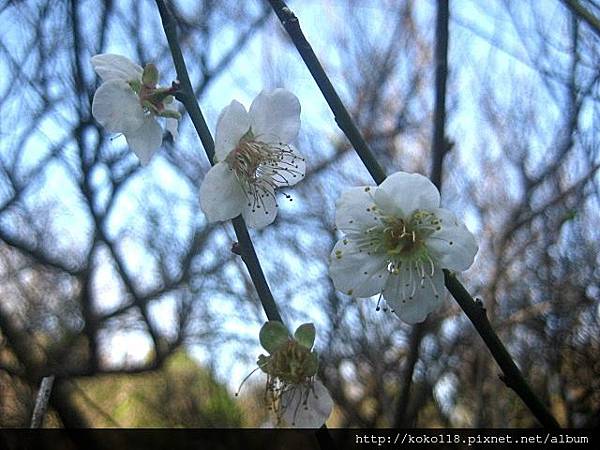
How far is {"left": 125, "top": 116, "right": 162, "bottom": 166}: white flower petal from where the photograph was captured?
0.40m

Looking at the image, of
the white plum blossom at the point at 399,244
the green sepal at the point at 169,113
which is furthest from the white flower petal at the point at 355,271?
the green sepal at the point at 169,113

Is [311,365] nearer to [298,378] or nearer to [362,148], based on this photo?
[298,378]

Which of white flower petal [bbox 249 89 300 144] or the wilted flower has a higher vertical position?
white flower petal [bbox 249 89 300 144]

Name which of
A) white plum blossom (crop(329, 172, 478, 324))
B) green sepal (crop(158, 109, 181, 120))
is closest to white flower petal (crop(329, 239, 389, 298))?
white plum blossom (crop(329, 172, 478, 324))

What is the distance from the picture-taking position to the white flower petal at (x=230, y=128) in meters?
0.36

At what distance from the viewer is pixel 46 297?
1565 millimetres

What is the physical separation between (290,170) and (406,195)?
0.29 ft

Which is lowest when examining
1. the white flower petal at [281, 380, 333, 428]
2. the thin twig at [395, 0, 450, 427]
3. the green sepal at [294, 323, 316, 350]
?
the white flower petal at [281, 380, 333, 428]

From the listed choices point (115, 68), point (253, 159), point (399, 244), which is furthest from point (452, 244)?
point (115, 68)

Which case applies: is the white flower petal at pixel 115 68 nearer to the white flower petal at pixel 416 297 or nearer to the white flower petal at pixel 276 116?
the white flower petal at pixel 276 116

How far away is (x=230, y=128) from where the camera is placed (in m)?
0.37

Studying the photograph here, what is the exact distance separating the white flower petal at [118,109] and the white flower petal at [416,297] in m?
0.20

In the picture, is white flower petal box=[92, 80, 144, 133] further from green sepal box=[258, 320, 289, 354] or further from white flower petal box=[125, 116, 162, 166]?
green sepal box=[258, 320, 289, 354]

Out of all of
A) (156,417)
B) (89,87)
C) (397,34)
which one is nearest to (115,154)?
(89,87)
